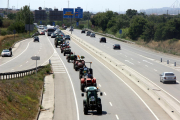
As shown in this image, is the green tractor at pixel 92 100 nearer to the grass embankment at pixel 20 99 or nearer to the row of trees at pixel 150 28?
the grass embankment at pixel 20 99

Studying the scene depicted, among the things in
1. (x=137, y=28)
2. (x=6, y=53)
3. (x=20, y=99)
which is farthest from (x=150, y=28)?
(x=20, y=99)

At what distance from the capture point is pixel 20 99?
81.5ft

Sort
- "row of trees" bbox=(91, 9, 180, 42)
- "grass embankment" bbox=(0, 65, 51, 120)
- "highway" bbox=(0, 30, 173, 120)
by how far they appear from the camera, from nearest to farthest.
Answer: "grass embankment" bbox=(0, 65, 51, 120) → "highway" bbox=(0, 30, 173, 120) → "row of trees" bbox=(91, 9, 180, 42)

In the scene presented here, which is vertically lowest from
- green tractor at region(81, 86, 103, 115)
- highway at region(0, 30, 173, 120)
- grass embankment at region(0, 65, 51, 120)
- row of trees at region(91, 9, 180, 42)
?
highway at region(0, 30, 173, 120)

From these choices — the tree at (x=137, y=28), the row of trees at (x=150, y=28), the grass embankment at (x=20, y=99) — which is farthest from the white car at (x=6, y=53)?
the tree at (x=137, y=28)

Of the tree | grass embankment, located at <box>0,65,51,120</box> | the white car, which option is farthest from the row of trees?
grass embankment, located at <box>0,65,51,120</box>

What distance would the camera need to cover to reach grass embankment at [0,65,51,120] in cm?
2070

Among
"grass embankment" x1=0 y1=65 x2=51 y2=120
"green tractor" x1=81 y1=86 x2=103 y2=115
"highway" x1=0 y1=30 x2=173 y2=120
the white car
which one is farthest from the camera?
the white car

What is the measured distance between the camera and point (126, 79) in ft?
122

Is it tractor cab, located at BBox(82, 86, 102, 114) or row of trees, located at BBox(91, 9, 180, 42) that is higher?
row of trees, located at BBox(91, 9, 180, 42)

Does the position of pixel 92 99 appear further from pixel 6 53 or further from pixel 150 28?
pixel 150 28

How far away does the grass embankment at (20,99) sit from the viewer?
67.9ft

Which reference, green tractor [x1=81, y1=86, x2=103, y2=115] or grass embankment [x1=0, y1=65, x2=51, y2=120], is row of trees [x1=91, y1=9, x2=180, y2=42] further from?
green tractor [x1=81, y1=86, x2=103, y2=115]

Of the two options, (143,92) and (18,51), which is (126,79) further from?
(18,51)
